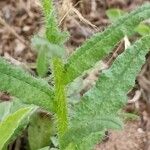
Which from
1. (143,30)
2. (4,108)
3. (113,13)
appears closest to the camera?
(4,108)

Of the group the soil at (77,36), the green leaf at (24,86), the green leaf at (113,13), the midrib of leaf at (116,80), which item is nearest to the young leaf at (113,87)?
the midrib of leaf at (116,80)

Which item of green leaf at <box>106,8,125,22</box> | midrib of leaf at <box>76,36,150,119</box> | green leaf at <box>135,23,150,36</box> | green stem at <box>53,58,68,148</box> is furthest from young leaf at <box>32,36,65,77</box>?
green leaf at <box>106,8,125,22</box>

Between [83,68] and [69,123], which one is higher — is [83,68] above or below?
above

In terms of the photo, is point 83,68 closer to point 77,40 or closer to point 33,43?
point 33,43

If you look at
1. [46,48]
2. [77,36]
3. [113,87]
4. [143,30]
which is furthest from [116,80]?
[77,36]

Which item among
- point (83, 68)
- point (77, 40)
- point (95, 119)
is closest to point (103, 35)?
point (83, 68)

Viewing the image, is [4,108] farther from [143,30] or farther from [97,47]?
[143,30]

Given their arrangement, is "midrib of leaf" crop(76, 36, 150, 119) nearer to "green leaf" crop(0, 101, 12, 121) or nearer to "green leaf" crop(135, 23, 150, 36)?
"green leaf" crop(0, 101, 12, 121)
